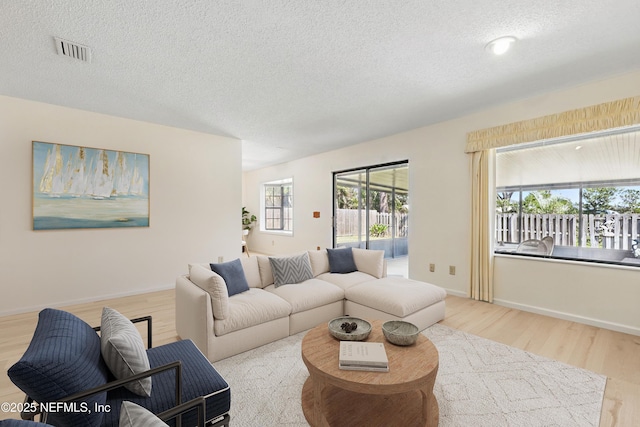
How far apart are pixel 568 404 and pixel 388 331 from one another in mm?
1216

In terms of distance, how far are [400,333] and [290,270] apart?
1.68 m

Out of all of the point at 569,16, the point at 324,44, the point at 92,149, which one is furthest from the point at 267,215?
the point at 569,16

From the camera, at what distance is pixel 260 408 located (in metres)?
1.82

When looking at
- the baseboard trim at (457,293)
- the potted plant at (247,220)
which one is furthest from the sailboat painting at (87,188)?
the baseboard trim at (457,293)

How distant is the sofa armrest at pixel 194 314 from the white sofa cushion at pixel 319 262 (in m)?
1.53

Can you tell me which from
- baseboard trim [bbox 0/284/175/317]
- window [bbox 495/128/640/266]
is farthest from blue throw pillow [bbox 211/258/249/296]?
window [bbox 495/128/640/266]

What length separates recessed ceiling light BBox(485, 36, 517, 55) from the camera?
91.0 inches

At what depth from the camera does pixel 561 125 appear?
328 cm

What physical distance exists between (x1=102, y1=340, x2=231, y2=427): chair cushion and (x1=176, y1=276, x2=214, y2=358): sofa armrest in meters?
0.64

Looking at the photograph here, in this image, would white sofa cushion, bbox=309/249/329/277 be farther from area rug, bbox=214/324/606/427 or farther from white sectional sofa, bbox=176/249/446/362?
area rug, bbox=214/324/606/427

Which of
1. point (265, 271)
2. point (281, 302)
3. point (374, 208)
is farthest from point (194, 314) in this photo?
point (374, 208)

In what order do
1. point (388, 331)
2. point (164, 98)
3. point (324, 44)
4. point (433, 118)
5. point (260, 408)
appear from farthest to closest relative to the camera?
point (433, 118), point (164, 98), point (324, 44), point (388, 331), point (260, 408)

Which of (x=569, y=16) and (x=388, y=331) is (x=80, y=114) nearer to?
(x=388, y=331)

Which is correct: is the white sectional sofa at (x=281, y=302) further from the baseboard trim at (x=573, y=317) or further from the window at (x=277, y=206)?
the window at (x=277, y=206)
